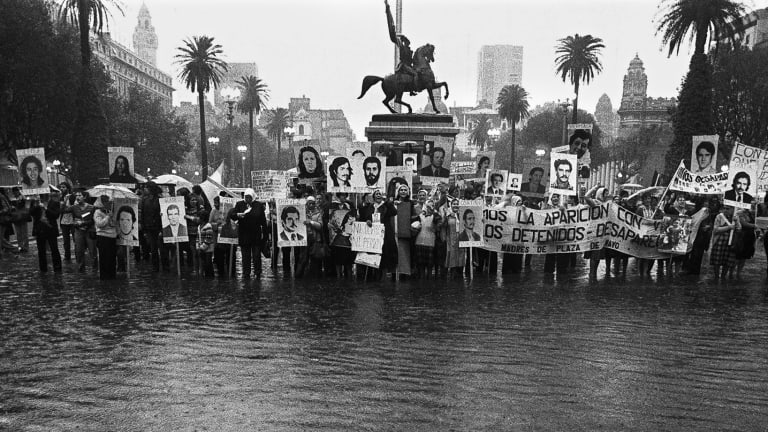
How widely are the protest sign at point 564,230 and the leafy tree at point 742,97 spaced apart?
32596 mm

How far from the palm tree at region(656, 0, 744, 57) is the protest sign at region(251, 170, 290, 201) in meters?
27.9

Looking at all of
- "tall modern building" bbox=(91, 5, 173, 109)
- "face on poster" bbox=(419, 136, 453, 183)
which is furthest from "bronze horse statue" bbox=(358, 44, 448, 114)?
"tall modern building" bbox=(91, 5, 173, 109)

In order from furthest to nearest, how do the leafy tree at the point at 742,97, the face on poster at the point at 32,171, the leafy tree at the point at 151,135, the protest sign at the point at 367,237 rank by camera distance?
the leafy tree at the point at 151,135, the leafy tree at the point at 742,97, the face on poster at the point at 32,171, the protest sign at the point at 367,237

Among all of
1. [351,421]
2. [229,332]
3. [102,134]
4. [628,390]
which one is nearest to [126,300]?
[229,332]

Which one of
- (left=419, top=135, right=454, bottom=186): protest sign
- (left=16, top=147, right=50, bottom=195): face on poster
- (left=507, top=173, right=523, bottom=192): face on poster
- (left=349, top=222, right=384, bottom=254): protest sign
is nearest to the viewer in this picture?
(left=349, top=222, right=384, bottom=254): protest sign

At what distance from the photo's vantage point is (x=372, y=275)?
1410cm

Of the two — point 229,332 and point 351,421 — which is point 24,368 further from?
point 351,421

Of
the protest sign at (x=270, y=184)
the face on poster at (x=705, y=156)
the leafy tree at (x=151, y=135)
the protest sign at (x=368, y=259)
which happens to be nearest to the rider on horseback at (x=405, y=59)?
the face on poster at (x=705, y=156)

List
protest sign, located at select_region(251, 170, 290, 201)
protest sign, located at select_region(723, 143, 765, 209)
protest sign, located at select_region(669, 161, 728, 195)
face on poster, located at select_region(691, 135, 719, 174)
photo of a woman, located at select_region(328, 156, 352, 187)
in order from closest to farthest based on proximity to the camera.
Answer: protest sign, located at select_region(723, 143, 765, 209) → protest sign, located at select_region(251, 170, 290, 201) → protest sign, located at select_region(669, 161, 728, 195) → photo of a woman, located at select_region(328, 156, 352, 187) → face on poster, located at select_region(691, 135, 719, 174)

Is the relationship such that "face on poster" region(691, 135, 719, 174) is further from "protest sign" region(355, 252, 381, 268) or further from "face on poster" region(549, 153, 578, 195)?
"protest sign" region(355, 252, 381, 268)

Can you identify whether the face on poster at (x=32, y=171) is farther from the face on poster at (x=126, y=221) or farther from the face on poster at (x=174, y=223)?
the face on poster at (x=174, y=223)

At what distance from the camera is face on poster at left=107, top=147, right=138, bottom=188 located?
19.2 meters

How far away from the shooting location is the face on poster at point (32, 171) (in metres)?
16.8

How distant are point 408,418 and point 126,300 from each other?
702 centimetres
